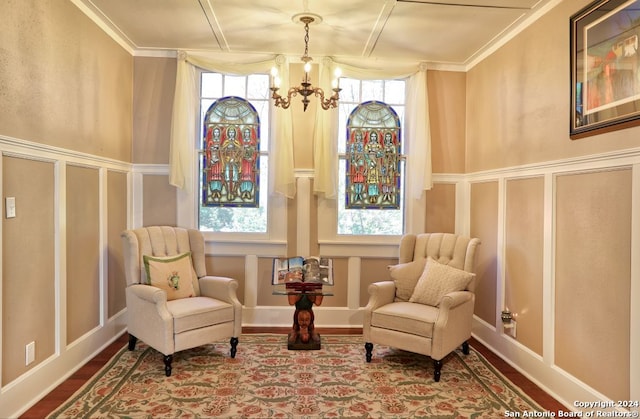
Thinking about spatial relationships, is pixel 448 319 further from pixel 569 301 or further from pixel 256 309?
pixel 256 309

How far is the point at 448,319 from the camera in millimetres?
2781

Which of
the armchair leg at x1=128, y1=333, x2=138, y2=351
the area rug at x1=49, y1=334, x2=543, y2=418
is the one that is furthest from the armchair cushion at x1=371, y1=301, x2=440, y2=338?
the armchair leg at x1=128, y1=333, x2=138, y2=351

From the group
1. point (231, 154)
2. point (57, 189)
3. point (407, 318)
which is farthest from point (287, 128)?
point (407, 318)

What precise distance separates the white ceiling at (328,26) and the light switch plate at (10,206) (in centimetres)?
159

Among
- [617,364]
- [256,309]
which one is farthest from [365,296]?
[617,364]

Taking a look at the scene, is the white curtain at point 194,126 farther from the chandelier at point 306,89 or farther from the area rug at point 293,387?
the area rug at point 293,387

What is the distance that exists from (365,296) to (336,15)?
8.83ft

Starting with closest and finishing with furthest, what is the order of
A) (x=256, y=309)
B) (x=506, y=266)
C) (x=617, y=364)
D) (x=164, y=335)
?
(x=617, y=364)
(x=164, y=335)
(x=506, y=266)
(x=256, y=309)

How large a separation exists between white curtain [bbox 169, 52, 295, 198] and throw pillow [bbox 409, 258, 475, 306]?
1513 millimetres

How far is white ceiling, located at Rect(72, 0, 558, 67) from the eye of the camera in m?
2.86

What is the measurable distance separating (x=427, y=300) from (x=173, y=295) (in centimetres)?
212

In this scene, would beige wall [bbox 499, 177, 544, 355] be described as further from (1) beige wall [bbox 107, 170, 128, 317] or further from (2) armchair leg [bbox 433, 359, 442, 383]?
(1) beige wall [bbox 107, 170, 128, 317]

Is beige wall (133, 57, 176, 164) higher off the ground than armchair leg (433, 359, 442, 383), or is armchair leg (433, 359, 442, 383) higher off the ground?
beige wall (133, 57, 176, 164)

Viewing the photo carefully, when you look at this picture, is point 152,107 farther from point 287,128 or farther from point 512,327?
point 512,327
